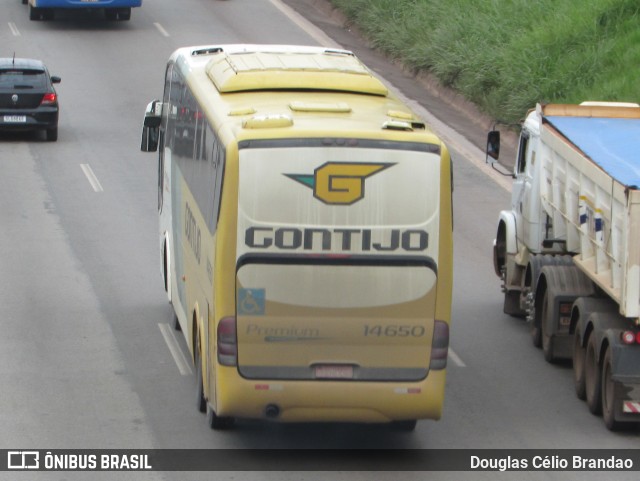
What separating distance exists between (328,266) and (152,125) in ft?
22.7

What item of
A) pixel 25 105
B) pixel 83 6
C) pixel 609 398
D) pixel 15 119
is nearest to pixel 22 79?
pixel 25 105

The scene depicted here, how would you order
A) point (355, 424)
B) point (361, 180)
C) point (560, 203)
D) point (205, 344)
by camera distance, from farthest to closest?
point (560, 203) < point (355, 424) < point (205, 344) < point (361, 180)

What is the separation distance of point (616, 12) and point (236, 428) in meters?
21.0

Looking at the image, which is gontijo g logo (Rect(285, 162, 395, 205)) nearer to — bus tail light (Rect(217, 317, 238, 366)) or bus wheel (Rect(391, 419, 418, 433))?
bus tail light (Rect(217, 317, 238, 366))

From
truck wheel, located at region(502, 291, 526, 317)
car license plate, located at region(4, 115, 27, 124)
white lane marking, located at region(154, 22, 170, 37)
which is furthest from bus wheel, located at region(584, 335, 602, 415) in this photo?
white lane marking, located at region(154, 22, 170, 37)

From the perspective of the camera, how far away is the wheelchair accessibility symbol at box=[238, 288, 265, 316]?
13.5 meters

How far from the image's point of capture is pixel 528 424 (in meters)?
15.8

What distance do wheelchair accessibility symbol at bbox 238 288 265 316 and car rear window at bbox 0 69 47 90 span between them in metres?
18.4

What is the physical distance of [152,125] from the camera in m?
19.8

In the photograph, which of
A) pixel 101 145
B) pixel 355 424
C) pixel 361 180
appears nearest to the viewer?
pixel 361 180

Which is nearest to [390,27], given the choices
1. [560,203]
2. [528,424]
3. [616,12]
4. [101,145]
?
[616,12]

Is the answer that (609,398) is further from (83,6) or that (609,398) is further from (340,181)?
(83,6)

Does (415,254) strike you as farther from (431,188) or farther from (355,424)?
(355,424)

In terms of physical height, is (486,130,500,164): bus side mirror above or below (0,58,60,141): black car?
above
